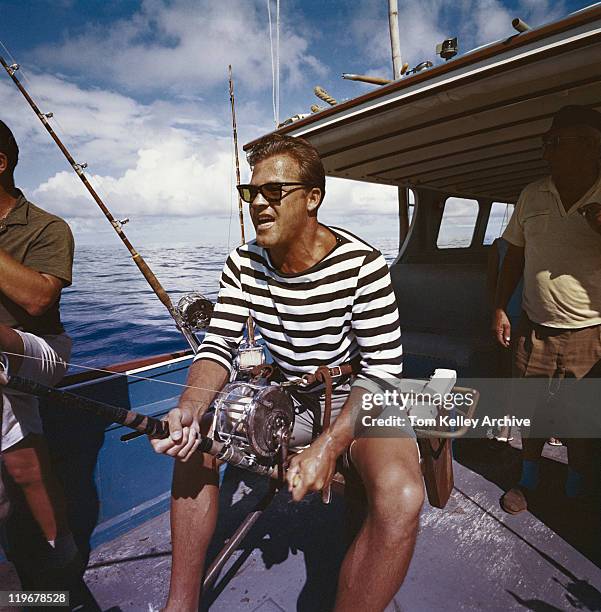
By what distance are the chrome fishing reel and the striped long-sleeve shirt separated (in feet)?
1.08

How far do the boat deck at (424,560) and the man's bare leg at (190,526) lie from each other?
515 mm

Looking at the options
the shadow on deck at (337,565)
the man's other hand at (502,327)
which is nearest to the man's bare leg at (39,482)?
the shadow on deck at (337,565)

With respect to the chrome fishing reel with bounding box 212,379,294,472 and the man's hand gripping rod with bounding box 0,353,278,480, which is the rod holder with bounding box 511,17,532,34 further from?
the man's hand gripping rod with bounding box 0,353,278,480

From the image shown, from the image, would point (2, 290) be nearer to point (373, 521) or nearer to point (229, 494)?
point (373, 521)

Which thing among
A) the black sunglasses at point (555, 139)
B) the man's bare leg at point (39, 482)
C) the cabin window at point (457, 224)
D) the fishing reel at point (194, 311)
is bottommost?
the man's bare leg at point (39, 482)

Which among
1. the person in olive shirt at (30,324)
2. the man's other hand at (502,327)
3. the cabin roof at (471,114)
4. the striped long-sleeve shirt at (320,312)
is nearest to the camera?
the person in olive shirt at (30,324)

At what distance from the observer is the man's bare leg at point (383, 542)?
4.37ft

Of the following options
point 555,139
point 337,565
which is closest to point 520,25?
point 555,139

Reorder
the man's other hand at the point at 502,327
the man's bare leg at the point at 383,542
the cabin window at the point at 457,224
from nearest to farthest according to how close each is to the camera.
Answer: the man's bare leg at the point at 383,542
the man's other hand at the point at 502,327
the cabin window at the point at 457,224

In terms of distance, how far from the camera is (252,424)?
148cm

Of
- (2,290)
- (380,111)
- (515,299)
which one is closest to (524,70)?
(380,111)

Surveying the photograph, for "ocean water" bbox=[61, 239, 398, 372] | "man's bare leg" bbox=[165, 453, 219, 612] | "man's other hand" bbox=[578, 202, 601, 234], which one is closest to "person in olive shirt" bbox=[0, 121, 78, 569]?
"man's bare leg" bbox=[165, 453, 219, 612]

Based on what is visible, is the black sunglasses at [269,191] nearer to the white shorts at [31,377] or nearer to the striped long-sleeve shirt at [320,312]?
the striped long-sleeve shirt at [320,312]

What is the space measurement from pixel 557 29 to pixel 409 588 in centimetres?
280
